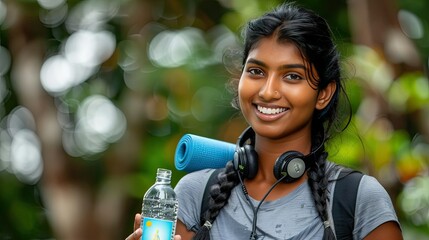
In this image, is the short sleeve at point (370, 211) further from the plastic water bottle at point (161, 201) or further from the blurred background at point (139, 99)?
the blurred background at point (139, 99)

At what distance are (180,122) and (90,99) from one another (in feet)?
6.33

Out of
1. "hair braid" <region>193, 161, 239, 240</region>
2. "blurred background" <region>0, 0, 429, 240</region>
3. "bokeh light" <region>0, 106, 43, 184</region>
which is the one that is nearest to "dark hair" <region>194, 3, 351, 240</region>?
"hair braid" <region>193, 161, 239, 240</region>

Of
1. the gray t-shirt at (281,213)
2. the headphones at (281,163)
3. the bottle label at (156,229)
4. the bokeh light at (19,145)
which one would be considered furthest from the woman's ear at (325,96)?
the bokeh light at (19,145)

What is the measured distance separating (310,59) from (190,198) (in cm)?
55

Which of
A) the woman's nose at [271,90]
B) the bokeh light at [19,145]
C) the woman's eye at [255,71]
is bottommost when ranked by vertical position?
the bokeh light at [19,145]

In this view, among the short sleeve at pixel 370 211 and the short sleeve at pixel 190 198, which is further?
the short sleeve at pixel 190 198

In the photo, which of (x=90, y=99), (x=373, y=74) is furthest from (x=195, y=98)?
(x=373, y=74)

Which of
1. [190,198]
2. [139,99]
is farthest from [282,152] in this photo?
[139,99]

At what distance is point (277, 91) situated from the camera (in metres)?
3.11

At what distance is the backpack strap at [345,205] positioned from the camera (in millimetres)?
2988

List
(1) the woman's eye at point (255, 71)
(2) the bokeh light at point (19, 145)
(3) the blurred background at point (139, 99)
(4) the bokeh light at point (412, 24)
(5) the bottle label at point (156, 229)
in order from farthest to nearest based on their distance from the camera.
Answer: (2) the bokeh light at point (19, 145) < (4) the bokeh light at point (412, 24) < (3) the blurred background at point (139, 99) < (1) the woman's eye at point (255, 71) < (5) the bottle label at point (156, 229)

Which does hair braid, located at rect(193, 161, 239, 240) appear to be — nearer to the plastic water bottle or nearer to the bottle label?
the plastic water bottle

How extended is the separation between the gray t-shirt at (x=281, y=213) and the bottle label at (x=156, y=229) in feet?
0.83

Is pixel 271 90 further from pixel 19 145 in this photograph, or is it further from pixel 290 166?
pixel 19 145
